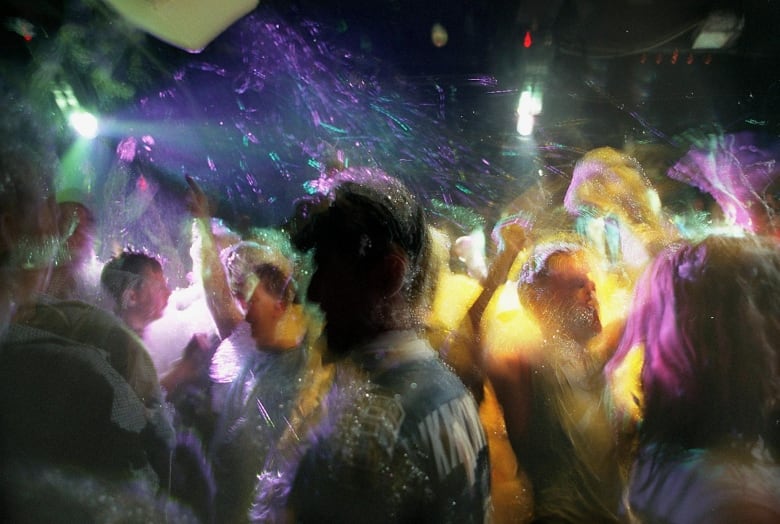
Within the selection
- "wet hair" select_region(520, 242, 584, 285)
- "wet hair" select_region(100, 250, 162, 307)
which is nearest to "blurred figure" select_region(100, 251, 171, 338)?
"wet hair" select_region(100, 250, 162, 307)

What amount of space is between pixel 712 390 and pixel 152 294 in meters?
2.54

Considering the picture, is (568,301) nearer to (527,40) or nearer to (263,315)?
(263,315)

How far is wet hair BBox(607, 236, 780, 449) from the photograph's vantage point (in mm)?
1189

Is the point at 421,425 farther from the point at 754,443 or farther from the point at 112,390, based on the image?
the point at 112,390

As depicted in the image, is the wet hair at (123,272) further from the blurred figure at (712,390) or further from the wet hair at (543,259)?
the blurred figure at (712,390)

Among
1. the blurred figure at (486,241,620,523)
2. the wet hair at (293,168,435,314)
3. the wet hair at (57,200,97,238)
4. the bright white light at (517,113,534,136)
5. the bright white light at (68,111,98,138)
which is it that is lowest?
the blurred figure at (486,241,620,523)

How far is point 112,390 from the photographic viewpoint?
1.43 meters

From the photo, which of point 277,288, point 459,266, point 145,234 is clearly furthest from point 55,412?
point 459,266

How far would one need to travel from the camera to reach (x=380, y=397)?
104cm

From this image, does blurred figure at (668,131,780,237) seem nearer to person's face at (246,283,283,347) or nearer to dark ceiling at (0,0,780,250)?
dark ceiling at (0,0,780,250)

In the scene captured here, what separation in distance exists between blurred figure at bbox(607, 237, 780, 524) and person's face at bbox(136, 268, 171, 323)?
2.34 m

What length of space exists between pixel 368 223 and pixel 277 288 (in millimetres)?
1200

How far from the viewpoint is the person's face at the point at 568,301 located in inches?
A: 86.5

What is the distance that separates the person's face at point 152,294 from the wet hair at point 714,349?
2.34 meters
